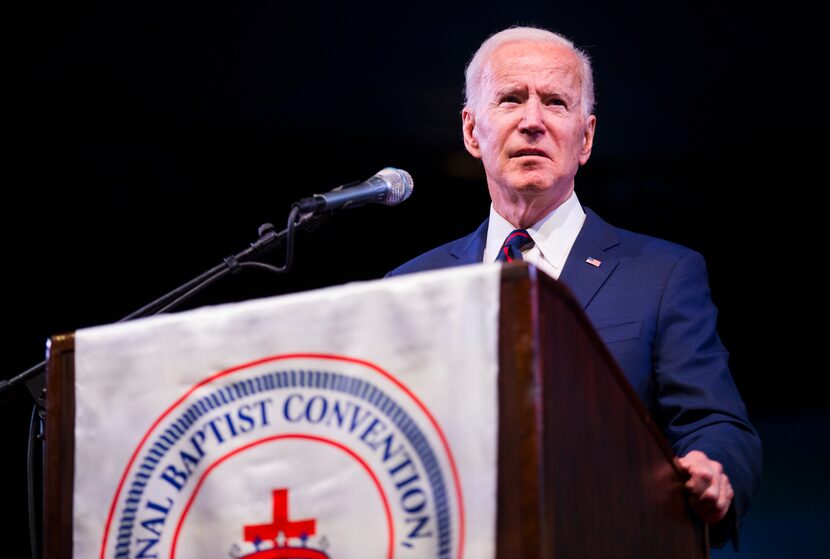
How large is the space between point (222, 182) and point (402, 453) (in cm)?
304

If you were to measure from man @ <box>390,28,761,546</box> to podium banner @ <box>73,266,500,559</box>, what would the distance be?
1.73 ft

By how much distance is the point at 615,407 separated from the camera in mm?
1086

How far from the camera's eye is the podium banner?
0.95m

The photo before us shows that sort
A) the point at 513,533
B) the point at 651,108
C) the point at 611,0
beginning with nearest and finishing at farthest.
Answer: the point at 513,533
the point at 611,0
the point at 651,108

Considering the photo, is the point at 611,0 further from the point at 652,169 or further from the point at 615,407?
the point at 615,407

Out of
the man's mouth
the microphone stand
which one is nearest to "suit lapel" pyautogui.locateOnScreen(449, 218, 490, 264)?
the man's mouth

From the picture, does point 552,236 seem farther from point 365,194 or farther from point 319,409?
point 319,409

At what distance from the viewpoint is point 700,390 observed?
1681mm

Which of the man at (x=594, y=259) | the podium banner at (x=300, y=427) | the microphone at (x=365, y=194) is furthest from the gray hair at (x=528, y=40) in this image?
the podium banner at (x=300, y=427)

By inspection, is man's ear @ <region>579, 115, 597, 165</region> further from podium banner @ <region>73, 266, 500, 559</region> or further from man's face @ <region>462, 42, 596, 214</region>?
podium banner @ <region>73, 266, 500, 559</region>

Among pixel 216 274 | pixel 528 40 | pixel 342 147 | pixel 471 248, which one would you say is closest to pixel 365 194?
pixel 216 274

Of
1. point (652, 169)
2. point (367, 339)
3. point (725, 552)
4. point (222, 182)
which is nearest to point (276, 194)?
point (222, 182)

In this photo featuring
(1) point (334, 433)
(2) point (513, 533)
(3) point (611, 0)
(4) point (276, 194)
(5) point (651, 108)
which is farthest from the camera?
(4) point (276, 194)

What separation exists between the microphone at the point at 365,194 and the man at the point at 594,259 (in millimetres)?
495
